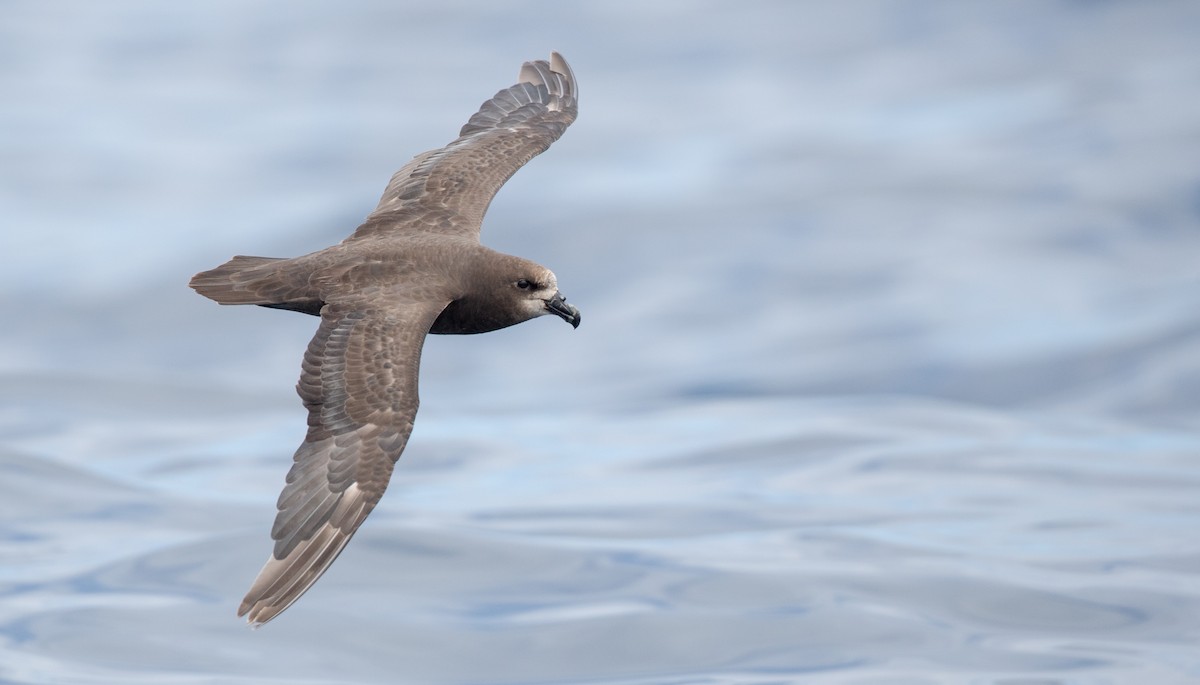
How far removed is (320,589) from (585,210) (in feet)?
40.9

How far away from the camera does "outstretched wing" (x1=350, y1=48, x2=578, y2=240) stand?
496 inches

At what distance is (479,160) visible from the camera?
44.3 feet

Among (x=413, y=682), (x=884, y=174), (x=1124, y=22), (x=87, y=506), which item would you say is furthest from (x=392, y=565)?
(x=1124, y=22)

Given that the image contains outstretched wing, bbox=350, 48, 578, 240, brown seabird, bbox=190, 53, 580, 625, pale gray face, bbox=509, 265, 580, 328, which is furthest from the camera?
outstretched wing, bbox=350, 48, 578, 240

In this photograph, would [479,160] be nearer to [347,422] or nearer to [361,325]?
[361,325]

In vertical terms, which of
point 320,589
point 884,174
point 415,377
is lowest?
point 415,377

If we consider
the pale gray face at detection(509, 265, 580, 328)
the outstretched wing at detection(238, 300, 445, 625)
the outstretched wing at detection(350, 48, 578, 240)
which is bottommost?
the outstretched wing at detection(238, 300, 445, 625)

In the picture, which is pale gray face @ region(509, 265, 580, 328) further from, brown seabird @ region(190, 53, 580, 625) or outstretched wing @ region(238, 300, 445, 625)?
outstretched wing @ region(238, 300, 445, 625)

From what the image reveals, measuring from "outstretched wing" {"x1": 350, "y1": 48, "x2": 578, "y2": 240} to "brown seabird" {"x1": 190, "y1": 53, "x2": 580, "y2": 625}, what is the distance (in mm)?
35

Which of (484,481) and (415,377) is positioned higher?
(484,481)

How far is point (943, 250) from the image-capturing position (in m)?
36.0

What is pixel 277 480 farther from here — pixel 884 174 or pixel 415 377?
pixel 415 377

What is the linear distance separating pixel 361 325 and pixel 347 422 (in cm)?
60

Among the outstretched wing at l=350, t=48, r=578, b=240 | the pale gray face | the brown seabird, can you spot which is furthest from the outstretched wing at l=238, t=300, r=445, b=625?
the outstretched wing at l=350, t=48, r=578, b=240
